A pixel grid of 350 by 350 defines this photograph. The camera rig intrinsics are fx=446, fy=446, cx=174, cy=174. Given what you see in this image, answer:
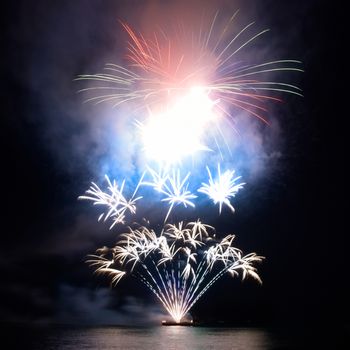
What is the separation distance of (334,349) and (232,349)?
41.8 ft

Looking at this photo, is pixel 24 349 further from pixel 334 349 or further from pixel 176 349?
pixel 334 349

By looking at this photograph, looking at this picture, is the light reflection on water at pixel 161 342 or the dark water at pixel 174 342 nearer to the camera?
the dark water at pixel 174 342

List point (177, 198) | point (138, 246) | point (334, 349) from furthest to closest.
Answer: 1. point (334, 349)
2. point (138, 246)
3. point (177, 198)

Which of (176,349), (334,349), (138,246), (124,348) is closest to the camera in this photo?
(138,246)

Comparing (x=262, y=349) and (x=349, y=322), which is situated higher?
(x=349, y=322)

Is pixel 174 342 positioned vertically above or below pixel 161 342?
below

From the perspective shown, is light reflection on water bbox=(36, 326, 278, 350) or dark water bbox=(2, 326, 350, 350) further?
light reflection on water bbox=(36, 326, 278, 350)

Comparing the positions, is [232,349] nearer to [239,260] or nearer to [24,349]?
[239,260]

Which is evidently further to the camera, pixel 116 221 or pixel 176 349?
pixel 176 349

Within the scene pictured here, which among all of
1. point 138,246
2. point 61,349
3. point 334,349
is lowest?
point 334,349

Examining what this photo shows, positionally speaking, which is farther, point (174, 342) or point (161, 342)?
point (161, 342)

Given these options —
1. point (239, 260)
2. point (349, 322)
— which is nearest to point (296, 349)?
point (239, 260)

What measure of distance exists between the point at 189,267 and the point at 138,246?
608 centimetres

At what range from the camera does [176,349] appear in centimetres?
5612
